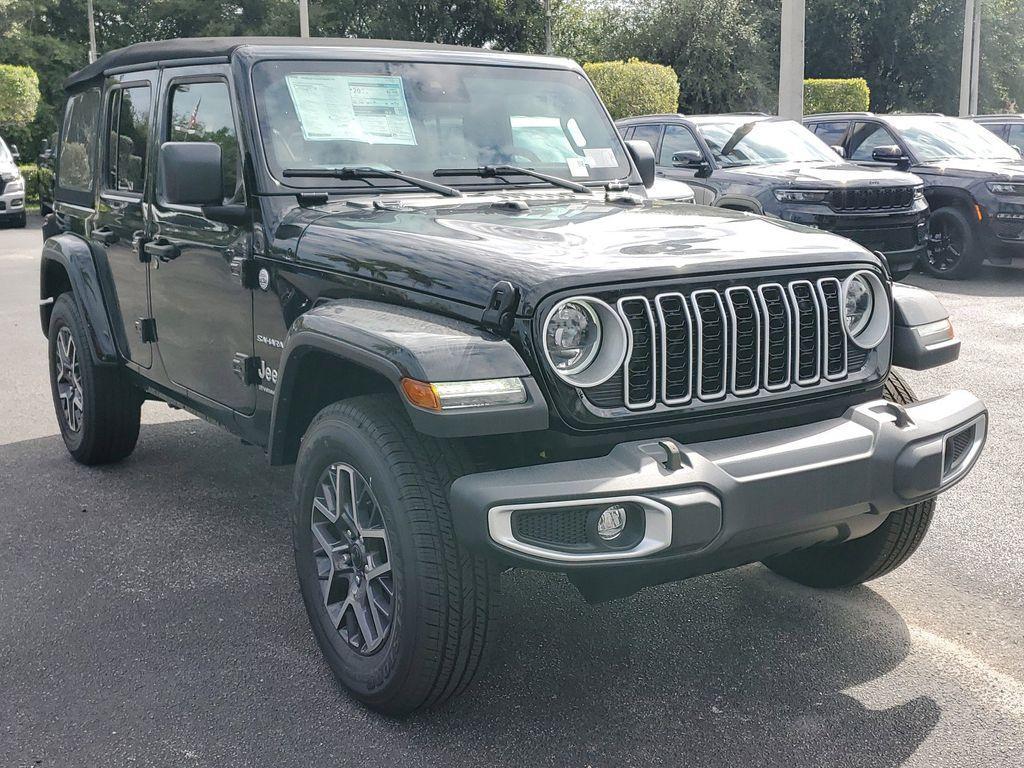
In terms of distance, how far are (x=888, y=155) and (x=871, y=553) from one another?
31.1 ft

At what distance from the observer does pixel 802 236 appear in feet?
12.0

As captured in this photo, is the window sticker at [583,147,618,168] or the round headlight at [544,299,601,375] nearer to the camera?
the round headlight at [544,299,601,375]

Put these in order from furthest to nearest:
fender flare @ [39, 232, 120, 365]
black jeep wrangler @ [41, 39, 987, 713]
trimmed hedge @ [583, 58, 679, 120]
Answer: trimmed hedge @ [583, 58, 679, 120] → fender flare @ [39, 232, 120, 365] → black jeep wrangler @ [41, 39, 987, 713]

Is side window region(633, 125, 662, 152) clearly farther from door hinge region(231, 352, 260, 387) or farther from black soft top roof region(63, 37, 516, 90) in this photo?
door hinge region(231, 352, 260, 387)

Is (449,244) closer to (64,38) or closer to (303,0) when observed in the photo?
(303,0)

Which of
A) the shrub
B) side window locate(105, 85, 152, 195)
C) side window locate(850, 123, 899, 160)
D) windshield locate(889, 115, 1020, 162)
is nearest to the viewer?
side window locate(105, 85, 152, 195)

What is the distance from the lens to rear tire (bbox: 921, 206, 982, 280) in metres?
12.5

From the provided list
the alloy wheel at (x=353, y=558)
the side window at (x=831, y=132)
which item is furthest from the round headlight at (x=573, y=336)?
the side window at (x=831, y=132)

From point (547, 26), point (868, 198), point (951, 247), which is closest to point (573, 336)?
point (868, 198)

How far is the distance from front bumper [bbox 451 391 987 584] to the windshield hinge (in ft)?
1.31

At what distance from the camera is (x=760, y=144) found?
12469 mm

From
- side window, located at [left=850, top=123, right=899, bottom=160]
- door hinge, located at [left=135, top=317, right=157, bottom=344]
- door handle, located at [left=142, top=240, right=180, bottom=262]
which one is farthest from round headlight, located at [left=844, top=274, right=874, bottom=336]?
side window, located at [left=850, top=123, right=899, bottom=160]

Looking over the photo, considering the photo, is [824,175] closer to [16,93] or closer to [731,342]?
[731,342]

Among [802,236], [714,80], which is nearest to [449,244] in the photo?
[802,236]
